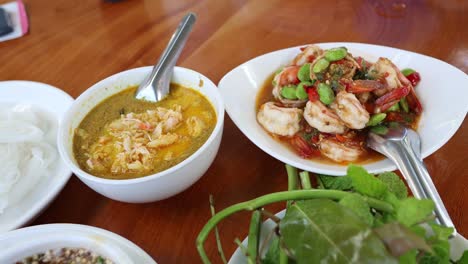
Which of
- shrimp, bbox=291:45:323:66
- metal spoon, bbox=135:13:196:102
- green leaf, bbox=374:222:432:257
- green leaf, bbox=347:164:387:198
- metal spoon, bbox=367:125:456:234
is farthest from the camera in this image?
shrimp, bbox=291:45:323:66

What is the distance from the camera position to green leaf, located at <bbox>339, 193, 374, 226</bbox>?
577 mm

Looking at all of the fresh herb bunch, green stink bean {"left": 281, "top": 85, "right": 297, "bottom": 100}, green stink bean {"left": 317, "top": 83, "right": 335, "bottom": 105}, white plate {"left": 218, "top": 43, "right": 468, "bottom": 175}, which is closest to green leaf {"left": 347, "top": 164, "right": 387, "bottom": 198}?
the fresh herb bunch

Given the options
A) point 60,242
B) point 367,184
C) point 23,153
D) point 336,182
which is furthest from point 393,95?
point 23,153

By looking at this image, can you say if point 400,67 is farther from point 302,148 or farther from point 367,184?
point 367,184

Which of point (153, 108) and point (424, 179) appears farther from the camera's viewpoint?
point (153, 108)

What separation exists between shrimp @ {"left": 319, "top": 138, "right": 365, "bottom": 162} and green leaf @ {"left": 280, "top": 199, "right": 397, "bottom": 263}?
53 centimetres

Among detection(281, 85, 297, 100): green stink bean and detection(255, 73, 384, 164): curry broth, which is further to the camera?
detection(281, 85, 297, 100): green stink bean

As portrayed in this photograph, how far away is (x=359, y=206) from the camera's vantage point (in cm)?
59

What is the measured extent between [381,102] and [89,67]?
4.04 feet

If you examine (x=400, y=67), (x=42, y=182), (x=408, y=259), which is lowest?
(x=42, y=182)

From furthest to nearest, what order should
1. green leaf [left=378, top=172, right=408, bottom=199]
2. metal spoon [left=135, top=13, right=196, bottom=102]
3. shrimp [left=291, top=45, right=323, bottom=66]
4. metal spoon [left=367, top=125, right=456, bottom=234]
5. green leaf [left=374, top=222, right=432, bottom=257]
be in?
shrimp [left=291, top=45, right=323, bottom=66]
metal spoon [left=135, top=13, right=196, bottom=102]
metal spoon [left=367, top=125, right=456, bottom=234]
green leaf [left=378, top=172, right=408, bottom=199]
green leaf [left=374, top=222, right=432, bottom=257]

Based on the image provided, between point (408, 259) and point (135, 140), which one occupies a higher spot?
point (408, 259)

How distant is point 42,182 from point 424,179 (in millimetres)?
1036

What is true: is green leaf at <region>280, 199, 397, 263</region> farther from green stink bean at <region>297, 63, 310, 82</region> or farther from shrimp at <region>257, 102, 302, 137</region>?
green stink bean at <region>297, 63, 310, 82</region>
